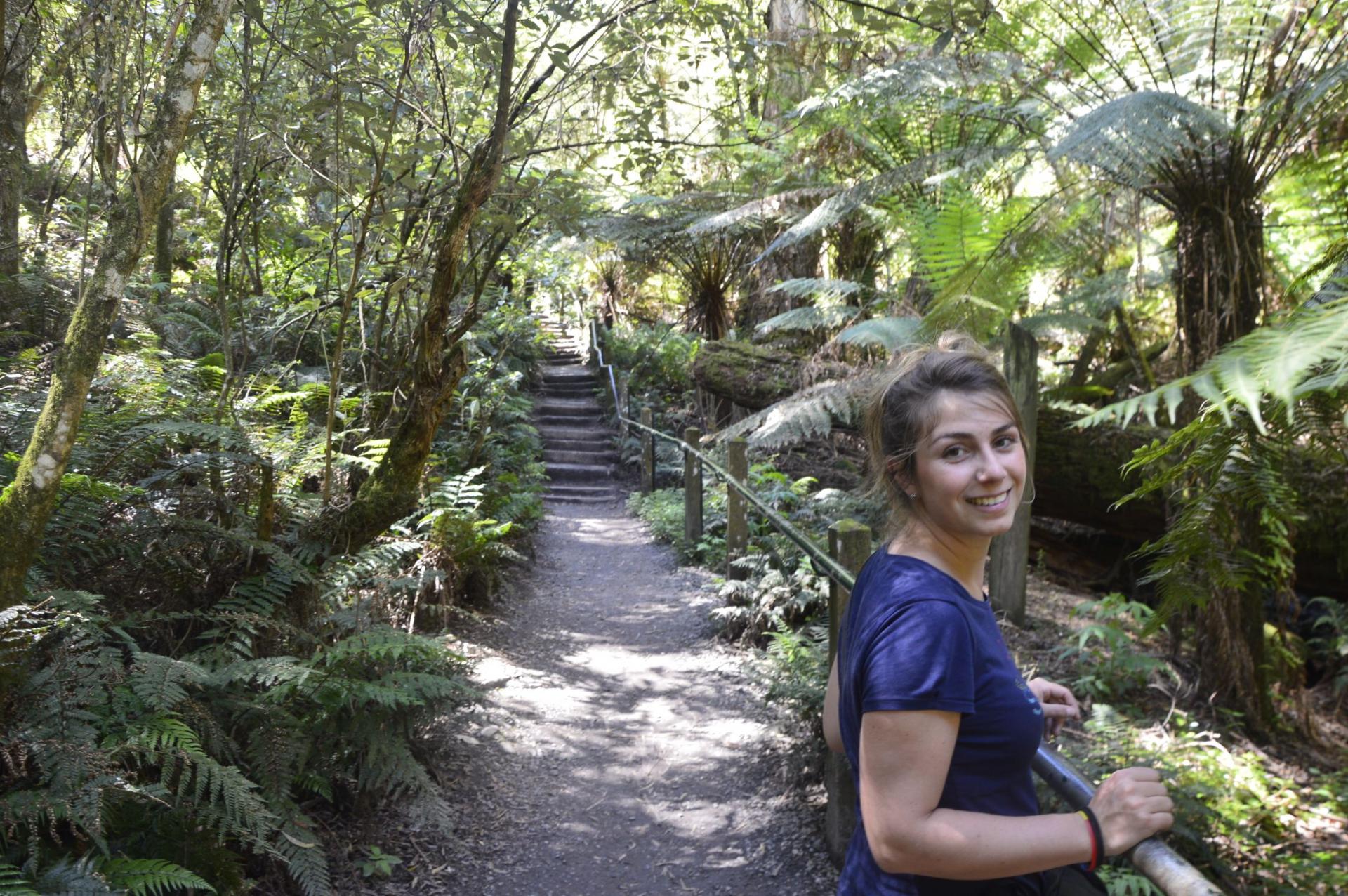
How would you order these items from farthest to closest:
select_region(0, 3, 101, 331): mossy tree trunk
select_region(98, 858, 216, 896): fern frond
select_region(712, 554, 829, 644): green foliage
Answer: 1. select_region(712, 554, 829, 644): green foliage
2. select_region(0, 3, 101, 331): mossy tree trunk
3. select_region(98, 858, 216, 896): fern frond

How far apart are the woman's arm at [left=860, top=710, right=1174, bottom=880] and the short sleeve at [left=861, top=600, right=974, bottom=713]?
0.02 m

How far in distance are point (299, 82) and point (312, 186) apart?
1.99 meters

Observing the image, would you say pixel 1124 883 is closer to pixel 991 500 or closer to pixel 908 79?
pixel 991 500

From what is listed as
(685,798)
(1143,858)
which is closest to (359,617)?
(685,798)

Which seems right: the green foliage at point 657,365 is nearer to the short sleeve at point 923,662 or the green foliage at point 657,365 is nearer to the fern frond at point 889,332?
the fern frond at point 889,332

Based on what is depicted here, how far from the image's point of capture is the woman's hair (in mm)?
1486

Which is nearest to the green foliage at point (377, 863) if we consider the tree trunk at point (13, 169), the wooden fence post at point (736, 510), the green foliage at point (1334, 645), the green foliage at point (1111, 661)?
the green foliage at point (1111, 661)

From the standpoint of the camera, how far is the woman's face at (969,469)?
1.40m

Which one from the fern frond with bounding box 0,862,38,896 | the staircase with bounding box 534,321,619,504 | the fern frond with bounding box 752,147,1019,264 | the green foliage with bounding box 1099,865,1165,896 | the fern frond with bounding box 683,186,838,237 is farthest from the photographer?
the staircase with bounding box 534,321,619,504

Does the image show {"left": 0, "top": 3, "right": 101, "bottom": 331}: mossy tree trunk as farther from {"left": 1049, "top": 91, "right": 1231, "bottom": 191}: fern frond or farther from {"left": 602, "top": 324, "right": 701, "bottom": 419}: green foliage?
{"left": 602, "top": 324, "right": 701, "bottom": 419}: green foliage

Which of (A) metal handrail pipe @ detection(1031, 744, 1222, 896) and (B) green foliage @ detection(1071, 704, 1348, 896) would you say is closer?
(A) metal handrail pipe @ detection(1031, 744, 1222, 896)

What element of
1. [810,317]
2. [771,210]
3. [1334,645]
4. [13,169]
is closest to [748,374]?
[810,317]

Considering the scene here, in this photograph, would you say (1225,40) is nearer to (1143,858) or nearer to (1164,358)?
(1143,858)

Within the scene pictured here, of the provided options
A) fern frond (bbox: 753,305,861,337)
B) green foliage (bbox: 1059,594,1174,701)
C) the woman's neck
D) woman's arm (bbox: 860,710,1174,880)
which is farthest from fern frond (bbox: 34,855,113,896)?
fern frond (bbox: 753,305,861,337)
